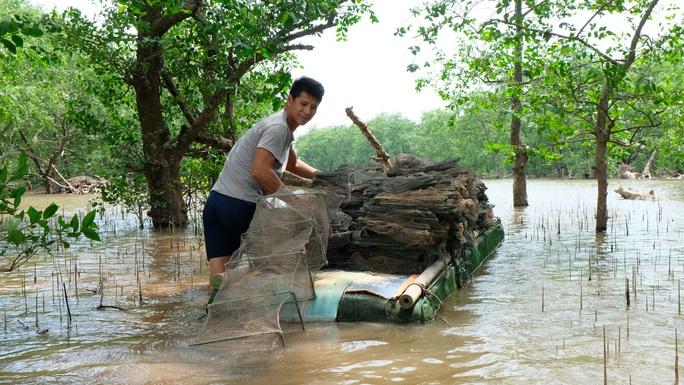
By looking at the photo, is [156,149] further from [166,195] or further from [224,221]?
[224,221]

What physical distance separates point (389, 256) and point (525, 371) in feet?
7.73

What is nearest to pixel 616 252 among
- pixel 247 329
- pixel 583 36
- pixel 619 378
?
pixel 583 36

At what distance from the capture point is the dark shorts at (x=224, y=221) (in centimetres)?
541

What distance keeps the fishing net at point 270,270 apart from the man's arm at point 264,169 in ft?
0.41

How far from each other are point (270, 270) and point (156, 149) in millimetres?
9509

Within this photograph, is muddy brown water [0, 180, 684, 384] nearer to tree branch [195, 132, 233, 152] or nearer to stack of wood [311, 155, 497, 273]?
stack of wood [311, 155, 497, 273]

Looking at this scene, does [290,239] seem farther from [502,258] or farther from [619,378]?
[502,258]

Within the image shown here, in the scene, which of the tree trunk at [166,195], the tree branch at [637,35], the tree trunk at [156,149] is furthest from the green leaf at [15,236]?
the tree trunk at [166,195]

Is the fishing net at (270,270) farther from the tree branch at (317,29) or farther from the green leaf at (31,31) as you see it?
the tree branch at (317,29)

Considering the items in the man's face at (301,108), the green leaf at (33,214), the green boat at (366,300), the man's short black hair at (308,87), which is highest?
the man's short black hair at (308,87)

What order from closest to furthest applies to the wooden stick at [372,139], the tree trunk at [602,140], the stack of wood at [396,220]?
1. the stack of wood at [396,220]
2. the wooden stick at [372,139]
3. the tree trunk at [602,140]

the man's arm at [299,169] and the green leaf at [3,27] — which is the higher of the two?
the green leaf at [3,27]

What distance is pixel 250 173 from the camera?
17.8 ft

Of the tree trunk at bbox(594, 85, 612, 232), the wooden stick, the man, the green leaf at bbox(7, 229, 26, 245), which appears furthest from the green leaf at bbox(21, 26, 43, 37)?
the tree trunk at bbox(594, 85, 612, 232)
